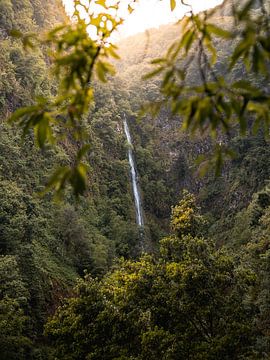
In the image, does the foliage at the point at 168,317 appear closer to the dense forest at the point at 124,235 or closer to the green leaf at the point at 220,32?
the dense forest at the point at 124,235

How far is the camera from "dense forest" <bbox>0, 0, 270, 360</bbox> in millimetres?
11828

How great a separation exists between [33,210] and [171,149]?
22554mm

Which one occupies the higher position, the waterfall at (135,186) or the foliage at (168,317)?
the foliage at (168,317)

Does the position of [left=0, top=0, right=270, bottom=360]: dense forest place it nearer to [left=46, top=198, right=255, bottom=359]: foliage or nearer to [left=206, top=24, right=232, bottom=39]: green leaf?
[left=46, top=198, right=255, bottom=359]: foliage

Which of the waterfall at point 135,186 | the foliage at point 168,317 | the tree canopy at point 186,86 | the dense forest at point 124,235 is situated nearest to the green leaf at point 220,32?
the tree canopy at point 186,86

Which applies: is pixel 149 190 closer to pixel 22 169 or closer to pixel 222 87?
pixel 22 169

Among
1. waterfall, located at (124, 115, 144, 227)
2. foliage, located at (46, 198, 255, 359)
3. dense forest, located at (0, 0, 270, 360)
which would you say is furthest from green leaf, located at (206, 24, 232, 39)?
waterfall, located at (124, 115, 144, 227)

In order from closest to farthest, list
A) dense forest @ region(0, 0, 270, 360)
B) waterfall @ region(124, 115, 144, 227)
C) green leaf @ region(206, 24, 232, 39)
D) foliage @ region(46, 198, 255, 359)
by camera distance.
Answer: green leaf @ region(206, 24, 232, 39) → foliage @ region(46, 198, 255, 359) → dense forest @ region(0, 0, 270, 360) → waterfall @ region(124, 115, 144, 227)

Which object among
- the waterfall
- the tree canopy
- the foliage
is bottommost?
the waterfall

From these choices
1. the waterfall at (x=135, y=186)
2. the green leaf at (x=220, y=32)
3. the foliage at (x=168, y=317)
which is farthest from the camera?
the waterfall at (x=135, y=186)

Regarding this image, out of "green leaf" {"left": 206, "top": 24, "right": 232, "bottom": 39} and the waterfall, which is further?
the waterfall

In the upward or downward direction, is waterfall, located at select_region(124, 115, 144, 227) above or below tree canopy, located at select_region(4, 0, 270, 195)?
below

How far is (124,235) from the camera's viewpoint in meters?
28.9

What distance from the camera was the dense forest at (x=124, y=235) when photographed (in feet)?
38.8
